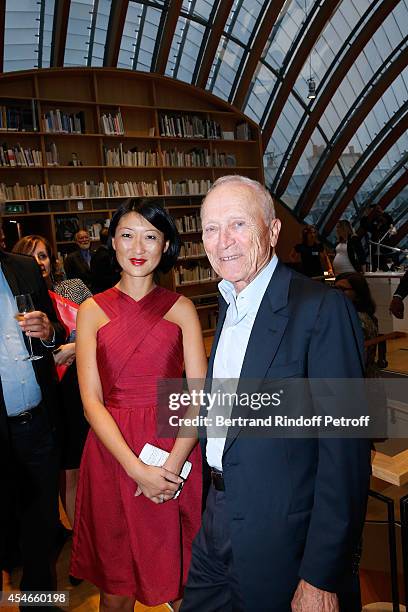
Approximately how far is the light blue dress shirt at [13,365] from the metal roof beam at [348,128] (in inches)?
426

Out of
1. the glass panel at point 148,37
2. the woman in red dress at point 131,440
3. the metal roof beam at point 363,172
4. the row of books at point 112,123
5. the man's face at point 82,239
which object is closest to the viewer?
the woman in red dress at point 131,440

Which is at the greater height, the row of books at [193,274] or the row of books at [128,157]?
the row of books at [128,157]

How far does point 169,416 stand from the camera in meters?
1.87

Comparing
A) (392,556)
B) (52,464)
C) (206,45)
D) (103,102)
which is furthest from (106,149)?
(392,556)

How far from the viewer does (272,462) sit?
1237mm

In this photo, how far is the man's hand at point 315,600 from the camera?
1.17 metres

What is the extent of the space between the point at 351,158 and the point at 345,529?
483 inches

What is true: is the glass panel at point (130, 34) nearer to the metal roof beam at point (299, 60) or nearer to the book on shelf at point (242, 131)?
the book on shelf at point (242, 131)

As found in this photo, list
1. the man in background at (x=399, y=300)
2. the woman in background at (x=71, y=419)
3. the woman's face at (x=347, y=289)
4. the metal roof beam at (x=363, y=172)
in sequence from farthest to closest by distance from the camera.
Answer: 1. the metal roof beam at (x=363, y=172)
2. the man in background at (x=399, y=300)
3. the woman's face at (x=347, y=289)
4. the woman in background at (x=71, y=419)

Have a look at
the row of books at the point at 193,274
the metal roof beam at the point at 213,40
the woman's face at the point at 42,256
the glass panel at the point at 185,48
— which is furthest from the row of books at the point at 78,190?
the woman's face at the point at 42,256

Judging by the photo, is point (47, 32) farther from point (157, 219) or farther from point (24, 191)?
point (157, 219)

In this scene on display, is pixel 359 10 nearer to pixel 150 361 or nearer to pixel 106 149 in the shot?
pixel 106 149

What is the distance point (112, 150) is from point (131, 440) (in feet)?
21.4

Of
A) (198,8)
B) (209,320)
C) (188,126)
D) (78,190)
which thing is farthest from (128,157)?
(198,8)
